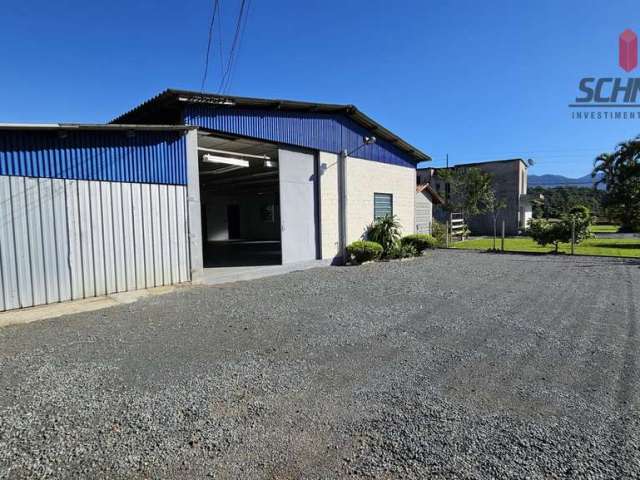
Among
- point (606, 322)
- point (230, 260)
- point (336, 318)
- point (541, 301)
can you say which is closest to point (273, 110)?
point (230, 260)

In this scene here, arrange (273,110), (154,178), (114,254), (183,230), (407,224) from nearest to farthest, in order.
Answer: (114,254)
(154,178)
(183,230)
(273,110)
(407,224)

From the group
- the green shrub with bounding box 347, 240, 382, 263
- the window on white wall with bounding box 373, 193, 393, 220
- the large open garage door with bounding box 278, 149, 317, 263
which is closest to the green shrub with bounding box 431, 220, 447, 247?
the window on white wall with bounding box 373, 193, 393, 220

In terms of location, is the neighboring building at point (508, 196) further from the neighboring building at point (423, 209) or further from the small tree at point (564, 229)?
the small tree at point (564, 229)

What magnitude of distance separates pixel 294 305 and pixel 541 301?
4603mm

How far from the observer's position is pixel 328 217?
1178cm

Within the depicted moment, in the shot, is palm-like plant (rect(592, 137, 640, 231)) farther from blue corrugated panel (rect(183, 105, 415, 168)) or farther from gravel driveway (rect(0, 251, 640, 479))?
gravel driveway (rect(0, 251, 640, 479))

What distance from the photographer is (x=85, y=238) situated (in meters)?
6.64

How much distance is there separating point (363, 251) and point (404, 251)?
2.49 metres

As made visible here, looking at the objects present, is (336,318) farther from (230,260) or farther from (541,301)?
(230,260)

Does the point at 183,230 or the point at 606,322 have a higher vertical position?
the point at 183,230

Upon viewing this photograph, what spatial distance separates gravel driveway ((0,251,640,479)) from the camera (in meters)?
2.28

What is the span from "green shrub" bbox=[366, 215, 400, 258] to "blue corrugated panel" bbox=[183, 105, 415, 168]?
8.37 ft

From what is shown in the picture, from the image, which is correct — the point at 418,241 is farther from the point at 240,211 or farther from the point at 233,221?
the point at 233,221

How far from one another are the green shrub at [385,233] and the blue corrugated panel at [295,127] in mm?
2551
